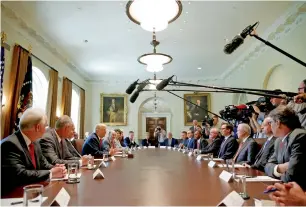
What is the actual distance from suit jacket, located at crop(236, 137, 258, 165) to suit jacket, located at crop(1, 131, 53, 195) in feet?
8.84

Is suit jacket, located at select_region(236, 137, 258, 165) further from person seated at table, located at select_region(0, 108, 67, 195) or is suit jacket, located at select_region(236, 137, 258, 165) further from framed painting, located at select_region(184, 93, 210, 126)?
framed painting, located at select_region(184, 93, 210, 126)

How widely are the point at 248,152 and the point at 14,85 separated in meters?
5.24

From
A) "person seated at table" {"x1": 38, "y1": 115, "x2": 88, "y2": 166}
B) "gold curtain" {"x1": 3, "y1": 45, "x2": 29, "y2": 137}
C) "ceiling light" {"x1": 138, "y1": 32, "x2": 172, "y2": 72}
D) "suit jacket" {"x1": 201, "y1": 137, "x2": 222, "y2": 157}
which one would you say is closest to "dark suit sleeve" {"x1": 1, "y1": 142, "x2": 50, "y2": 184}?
"person seated at table" {"x1": 38, "y1": 115, "x2": 88, "y2": 166}

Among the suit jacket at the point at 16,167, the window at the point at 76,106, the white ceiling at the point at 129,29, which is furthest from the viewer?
the window at the point at 76,106

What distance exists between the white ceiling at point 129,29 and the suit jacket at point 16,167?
4096 millimetres

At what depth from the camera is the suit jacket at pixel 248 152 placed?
11.6ft

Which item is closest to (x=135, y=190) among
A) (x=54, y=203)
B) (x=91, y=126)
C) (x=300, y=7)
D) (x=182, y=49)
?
(x=54, y=203)

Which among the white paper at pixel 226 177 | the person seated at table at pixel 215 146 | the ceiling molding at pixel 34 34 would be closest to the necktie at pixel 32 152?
the white paper at pixel 226 177

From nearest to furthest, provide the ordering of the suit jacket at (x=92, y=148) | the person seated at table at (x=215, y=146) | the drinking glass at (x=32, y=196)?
the drinking glass at (x=32, y=196) < the suit jacket at (x=92, y=148) < the person seated at table at (x=215, y=146)

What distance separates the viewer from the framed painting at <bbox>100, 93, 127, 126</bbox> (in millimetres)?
12391

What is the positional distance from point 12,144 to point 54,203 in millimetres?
972

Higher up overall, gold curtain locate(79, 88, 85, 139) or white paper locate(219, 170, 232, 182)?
gold curtain locate(79, 88, 85, 139)

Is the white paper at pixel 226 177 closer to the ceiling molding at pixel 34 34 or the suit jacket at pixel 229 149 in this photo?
the suit jacket at pixel 229 149

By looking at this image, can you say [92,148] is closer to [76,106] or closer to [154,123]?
[76,106]
